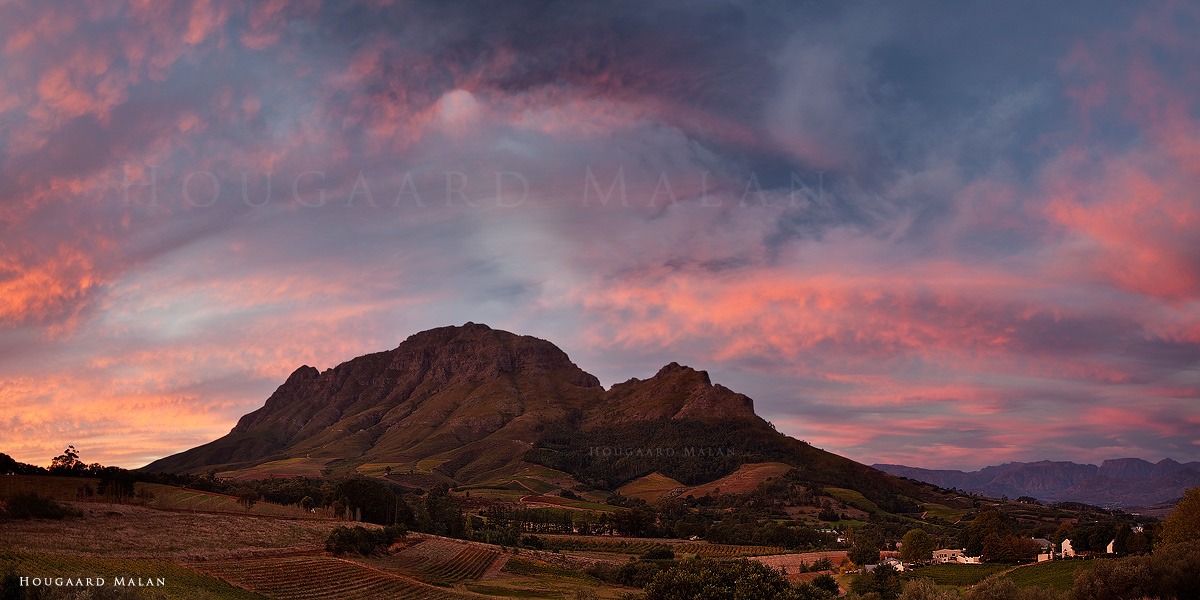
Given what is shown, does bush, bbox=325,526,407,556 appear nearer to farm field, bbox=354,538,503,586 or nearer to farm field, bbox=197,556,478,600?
farm field, bbox=354,538,503,586

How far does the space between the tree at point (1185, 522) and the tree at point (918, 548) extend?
146ft

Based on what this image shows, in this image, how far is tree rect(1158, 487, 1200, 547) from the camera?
86125mm

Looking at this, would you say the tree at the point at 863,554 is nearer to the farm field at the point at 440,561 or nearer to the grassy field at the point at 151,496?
the farm field at the point at 440,561

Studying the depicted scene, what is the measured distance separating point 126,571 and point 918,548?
424 ft

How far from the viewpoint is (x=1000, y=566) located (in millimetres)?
115312

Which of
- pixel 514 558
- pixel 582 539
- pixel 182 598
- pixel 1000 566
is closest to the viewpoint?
pixel 182 598

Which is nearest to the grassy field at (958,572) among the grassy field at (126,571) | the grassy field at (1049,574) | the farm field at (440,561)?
the grassy field at (1049,574)

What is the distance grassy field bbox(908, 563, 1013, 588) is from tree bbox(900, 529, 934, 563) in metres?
5.70

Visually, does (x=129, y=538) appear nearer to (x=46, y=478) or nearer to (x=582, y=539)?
(x=46, y=478)

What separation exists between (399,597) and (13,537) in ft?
111

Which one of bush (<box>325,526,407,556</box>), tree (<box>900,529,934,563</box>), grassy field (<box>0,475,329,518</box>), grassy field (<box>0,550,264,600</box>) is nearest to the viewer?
grassy field (<box>0,550,264,600</box>)

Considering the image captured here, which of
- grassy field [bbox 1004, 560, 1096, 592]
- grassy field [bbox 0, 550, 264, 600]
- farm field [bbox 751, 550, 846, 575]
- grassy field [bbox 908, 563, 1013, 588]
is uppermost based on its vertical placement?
grassy field [bbox 0, 550, 264, 600]

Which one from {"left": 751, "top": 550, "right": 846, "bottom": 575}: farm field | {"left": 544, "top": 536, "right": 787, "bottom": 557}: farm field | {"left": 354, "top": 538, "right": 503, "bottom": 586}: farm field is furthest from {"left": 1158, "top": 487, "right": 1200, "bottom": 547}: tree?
{"left": 354, "top": 538, "right": 503, "bottom": 586}: farm field

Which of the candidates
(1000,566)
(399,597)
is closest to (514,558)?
(399,597)
